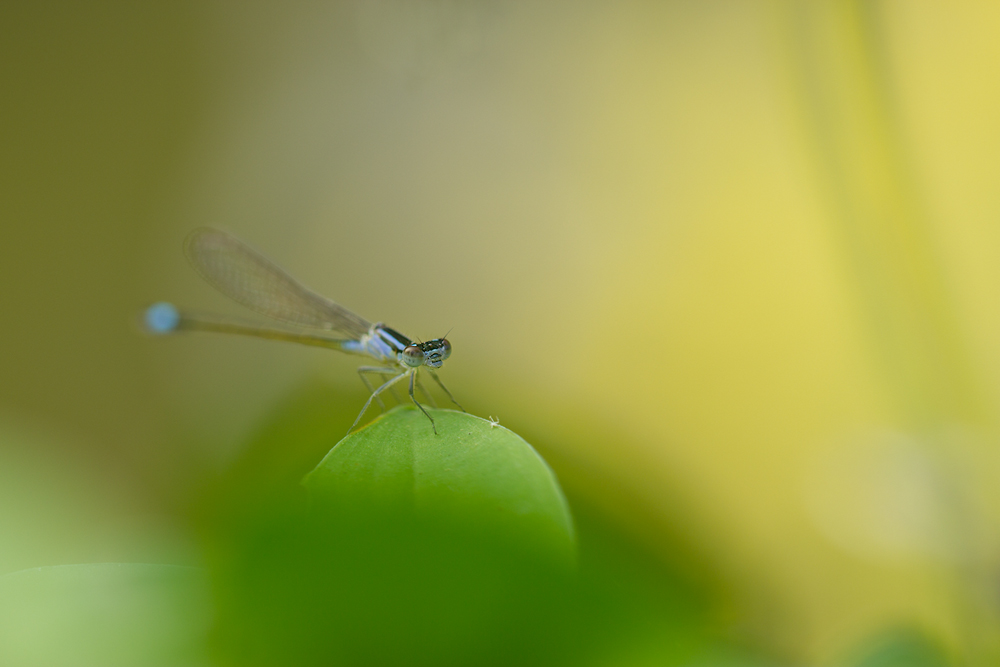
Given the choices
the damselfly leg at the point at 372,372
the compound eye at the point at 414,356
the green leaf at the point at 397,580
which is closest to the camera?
the green leaf at the point at 397,580

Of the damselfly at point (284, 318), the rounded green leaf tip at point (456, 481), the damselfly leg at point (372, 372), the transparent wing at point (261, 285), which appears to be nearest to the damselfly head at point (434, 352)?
the damselfly at point (284, 318)

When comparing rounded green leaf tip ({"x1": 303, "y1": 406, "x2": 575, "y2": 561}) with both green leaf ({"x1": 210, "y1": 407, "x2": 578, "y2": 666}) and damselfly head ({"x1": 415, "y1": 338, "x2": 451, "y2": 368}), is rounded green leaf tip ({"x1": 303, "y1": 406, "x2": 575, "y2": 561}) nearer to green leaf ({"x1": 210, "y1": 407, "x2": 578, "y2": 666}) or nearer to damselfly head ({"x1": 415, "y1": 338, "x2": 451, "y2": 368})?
green leaf ({"x1": 210, "y1": 407, "x2": 578, "y2": 666})

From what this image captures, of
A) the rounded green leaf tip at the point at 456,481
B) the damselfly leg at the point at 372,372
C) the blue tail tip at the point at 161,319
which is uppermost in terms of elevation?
the blue tail tip at the point at 161,319

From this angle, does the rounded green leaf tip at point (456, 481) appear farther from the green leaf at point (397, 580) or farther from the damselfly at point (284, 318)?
the damselfly at point (284, 318)

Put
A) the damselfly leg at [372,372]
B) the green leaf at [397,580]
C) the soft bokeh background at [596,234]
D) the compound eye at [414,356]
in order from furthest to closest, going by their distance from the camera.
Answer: the soft bokeh background at [596,234] → the damselfly leg at [372,372] → the compound eye at [414,356] → the green leaf at [397,580]

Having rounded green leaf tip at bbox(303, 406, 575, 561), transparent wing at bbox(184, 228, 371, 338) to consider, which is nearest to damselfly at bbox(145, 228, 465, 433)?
transparent wing at bbox(184, 228, 371, 338)

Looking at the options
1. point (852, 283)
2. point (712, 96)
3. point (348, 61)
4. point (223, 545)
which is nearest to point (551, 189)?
point (712, 96)
